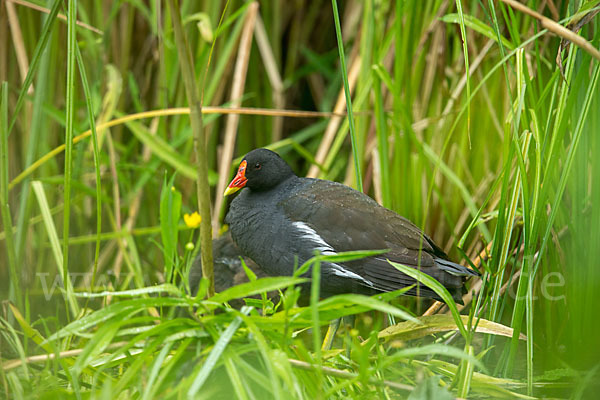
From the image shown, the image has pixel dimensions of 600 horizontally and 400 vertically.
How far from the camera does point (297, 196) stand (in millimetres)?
1865

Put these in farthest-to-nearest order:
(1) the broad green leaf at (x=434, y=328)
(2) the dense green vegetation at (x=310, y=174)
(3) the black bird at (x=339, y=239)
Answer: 1. (3) the black bird at (x=339, y=239)
2. (1) the broad green leaf at (x=434, y=328)
3. (2) the dense green vegetation at (x=310, y=174)

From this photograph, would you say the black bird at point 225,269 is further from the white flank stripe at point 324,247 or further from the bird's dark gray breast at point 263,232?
the white flank stripe at point 324,247

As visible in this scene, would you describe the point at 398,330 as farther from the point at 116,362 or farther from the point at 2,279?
the point at 2,279

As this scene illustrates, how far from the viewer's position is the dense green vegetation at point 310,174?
3.65 feet

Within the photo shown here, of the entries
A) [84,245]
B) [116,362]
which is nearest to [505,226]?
[116,362]

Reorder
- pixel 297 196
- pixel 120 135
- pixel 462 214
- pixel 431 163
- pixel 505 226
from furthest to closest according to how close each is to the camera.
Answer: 1. pixel 120 135
2. pixel 431 163
3. pixel 462 214
4. pixel 297 196
5. pixel 505 226

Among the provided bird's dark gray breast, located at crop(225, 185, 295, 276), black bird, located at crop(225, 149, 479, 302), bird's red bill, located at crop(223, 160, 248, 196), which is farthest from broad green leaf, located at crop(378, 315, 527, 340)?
bird's red bill, located at crop(223, 160, 248, 196)

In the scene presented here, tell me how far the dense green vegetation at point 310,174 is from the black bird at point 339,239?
0.29ft

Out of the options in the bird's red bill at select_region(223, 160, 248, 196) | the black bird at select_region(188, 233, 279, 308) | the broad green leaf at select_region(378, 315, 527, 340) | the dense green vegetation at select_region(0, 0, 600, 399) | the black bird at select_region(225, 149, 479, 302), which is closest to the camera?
the dense green vegetation at select_region(0, 0, 600, 399)

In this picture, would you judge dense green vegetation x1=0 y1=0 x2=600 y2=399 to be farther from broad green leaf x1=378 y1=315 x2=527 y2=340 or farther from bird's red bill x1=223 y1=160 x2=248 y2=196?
bird's red bill x1=223 y1=160 x2=248 y2=196

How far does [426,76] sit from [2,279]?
159 centimetres

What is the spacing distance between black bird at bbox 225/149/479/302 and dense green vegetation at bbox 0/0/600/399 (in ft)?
0.29

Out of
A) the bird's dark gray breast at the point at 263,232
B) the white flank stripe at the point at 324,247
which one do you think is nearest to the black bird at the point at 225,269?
the bird's dark gray breast at the point at 263,232

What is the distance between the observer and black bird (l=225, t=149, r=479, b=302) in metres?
1.71
